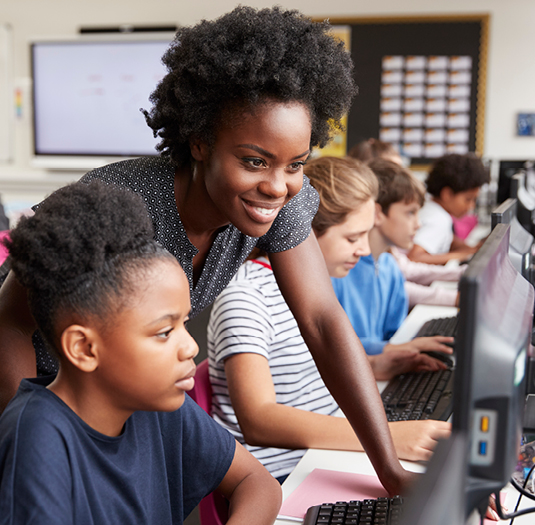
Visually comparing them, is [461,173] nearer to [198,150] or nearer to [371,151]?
[371,151]

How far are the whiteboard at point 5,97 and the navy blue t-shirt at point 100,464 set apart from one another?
15.8ft

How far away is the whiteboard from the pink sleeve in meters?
3.89

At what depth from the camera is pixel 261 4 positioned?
4582mm

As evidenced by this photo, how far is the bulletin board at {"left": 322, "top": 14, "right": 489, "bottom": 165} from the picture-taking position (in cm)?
455

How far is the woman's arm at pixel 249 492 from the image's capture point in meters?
0.85

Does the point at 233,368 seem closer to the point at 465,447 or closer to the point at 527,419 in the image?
the point at 527,419

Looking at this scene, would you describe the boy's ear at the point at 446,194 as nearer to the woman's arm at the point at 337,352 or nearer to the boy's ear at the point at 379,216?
the boy's ear at the point at 379,216

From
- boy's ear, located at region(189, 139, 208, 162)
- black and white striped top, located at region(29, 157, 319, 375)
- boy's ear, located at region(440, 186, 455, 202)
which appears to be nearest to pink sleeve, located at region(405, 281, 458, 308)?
boy's ear, located at region(440, 186, 455, 202)

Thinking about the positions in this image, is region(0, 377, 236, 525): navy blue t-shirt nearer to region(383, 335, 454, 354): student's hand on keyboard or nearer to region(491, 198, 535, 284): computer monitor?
region(491, 198, 535, 284): computer monitor

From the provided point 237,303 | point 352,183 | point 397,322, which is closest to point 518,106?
point 397,322

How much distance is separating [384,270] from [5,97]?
13.5 feet

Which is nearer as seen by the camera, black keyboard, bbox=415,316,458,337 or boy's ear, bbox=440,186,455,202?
black keyboard, bbox=415,316,458,337

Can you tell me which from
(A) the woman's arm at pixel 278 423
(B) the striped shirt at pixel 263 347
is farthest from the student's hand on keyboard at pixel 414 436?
(B) the striped shirt at pixel 263 347

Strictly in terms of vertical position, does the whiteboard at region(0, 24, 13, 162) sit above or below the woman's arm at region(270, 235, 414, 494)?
above
